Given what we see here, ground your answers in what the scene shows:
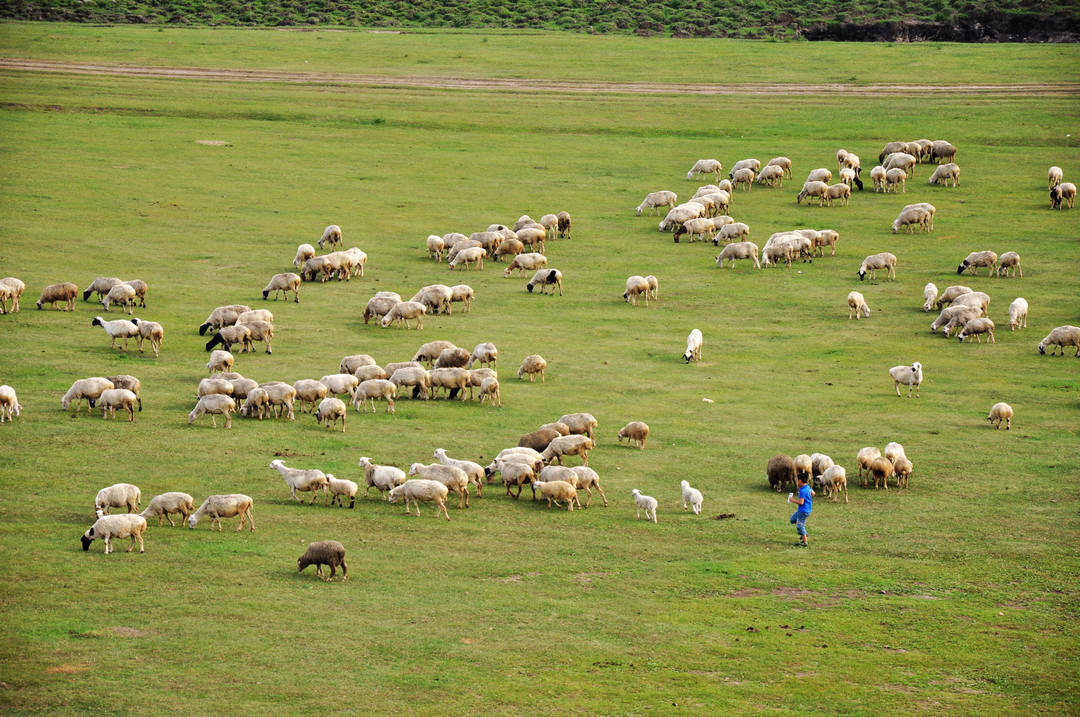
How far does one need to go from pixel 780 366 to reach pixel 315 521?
17.0 meters

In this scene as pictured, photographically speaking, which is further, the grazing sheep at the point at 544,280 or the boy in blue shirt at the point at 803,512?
the grazing sheep at the point at 544,280

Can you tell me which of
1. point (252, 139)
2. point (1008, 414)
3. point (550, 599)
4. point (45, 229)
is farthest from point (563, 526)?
point (252, 139)

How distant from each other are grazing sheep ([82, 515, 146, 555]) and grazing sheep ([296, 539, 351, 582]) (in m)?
3.06

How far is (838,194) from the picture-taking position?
57.3m

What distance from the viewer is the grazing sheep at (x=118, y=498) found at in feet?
76.7

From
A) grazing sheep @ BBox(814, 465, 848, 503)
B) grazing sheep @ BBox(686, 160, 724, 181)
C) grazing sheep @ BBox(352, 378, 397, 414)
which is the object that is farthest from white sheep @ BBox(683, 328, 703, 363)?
grazing sheep @ BBox(686, 160, 724, 181)

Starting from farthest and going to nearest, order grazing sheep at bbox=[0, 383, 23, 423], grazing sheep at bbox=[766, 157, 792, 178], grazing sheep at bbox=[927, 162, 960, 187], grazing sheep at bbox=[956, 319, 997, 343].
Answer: grazing sheep at bbox=[766, 157, 792, 178] → grazing sheep at bbox=[927, 162, 960, 187] → grazing sheep at bbox=[956, 319, 997, 343] → grazing sheep at bbox=[0, 383, 23, 423]

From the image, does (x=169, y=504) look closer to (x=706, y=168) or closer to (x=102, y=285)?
(x=102, y=285)

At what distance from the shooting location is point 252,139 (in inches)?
2726

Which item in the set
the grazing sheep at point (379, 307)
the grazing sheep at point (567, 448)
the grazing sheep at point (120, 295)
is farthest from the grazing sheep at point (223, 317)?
the grazing sheep at point (567, 448)

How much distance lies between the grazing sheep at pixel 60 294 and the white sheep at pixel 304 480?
17.7m

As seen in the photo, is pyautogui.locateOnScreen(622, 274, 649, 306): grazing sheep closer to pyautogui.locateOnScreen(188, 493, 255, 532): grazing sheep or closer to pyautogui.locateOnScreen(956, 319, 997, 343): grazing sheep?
pyautogui.locateOnScreen(956, 319, 997, 343): grazing sheep

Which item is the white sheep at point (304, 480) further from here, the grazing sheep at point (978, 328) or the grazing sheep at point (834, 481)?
the grazing sheep at point (978, 328)

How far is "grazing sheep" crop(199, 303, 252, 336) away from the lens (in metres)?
37.5
